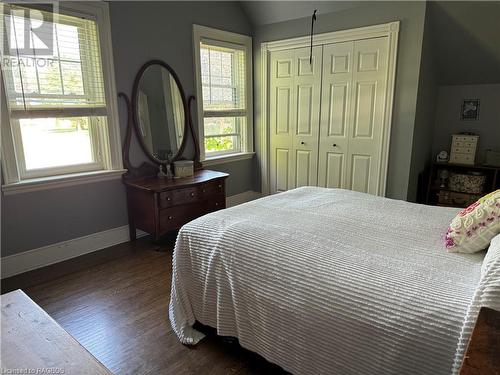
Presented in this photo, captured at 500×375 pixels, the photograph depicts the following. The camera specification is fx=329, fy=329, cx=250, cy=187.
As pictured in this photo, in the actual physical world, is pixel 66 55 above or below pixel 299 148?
above

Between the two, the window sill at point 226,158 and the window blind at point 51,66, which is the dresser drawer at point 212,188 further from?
the window blind at point 51,66

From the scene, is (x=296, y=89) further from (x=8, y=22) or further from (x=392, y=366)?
(x=392, y=366)

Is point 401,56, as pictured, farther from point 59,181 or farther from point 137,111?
point 59,181

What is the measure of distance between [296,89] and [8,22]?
2813 millimetres

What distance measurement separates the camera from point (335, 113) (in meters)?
3.74

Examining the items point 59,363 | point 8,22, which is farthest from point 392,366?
point 8,22

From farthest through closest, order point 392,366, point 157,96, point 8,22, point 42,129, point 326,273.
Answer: point 157,96, point 42,129, point 8,22, point 326,273, point 392,366

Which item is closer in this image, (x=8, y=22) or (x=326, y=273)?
(x=326, y=273)

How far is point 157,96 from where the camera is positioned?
3.35m

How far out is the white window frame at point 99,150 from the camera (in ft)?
8.11

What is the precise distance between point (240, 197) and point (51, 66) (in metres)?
2.64

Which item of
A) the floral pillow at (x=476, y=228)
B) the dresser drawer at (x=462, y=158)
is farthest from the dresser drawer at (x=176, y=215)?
the dresser drawer at (x=462, y=158)

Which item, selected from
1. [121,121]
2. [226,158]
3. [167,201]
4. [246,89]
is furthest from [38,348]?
[246,89]

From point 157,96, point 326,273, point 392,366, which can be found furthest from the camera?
point 157,96
